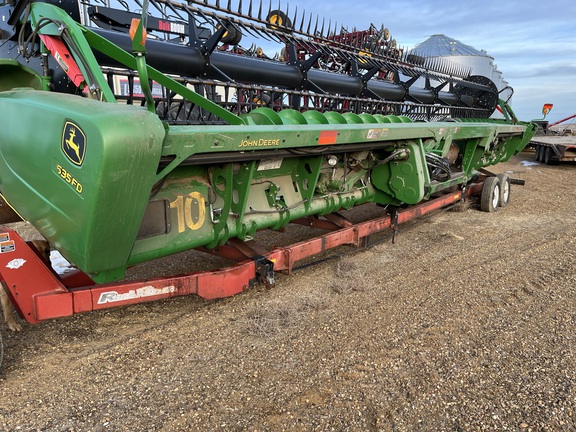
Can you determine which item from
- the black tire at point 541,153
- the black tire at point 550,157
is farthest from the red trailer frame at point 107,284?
the black tire at point 541,153

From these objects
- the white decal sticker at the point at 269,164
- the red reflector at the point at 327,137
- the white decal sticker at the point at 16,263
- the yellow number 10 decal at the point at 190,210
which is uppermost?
the red reflector at the point at 327,137

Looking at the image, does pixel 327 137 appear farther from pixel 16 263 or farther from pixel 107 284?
pixel 16 263

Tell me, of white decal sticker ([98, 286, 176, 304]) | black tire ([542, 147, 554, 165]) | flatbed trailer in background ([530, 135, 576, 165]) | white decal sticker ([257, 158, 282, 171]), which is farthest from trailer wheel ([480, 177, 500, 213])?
black tire ([542, 147, 554, 165])

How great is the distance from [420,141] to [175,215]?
2700mm

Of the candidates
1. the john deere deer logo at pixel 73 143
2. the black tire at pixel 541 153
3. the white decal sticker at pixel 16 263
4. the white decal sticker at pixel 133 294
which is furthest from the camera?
the black tire at pixel 541 153

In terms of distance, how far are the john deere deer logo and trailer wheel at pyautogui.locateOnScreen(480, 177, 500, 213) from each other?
6.00 meters

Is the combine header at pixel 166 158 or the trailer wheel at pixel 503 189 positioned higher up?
the combine header at pixel 166 158

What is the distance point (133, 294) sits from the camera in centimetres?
271

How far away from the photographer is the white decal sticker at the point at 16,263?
2437 mm

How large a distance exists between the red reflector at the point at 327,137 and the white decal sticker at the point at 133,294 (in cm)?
140

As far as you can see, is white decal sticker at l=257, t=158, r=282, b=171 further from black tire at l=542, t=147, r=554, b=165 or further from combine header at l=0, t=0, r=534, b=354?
black tire at l=542, t=147, r=554, b=165

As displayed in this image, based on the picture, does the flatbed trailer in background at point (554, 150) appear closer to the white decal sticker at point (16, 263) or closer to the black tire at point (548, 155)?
the black tire at point (548, 155)

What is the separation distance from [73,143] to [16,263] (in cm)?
89

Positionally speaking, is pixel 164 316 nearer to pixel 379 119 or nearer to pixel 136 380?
pixel 136 380
